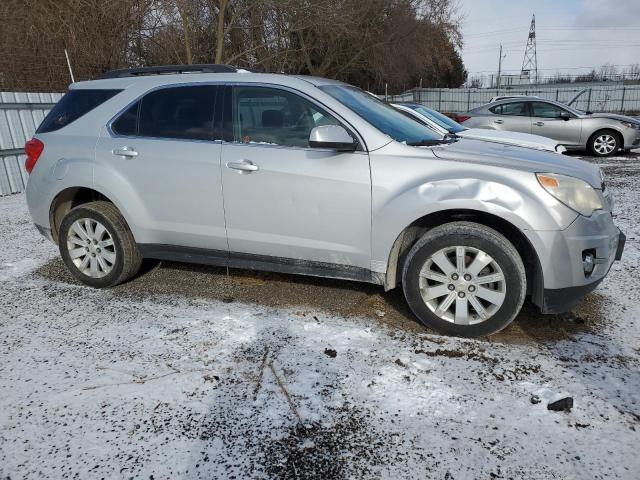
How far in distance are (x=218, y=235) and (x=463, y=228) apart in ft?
6.08

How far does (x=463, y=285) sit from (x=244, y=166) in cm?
176

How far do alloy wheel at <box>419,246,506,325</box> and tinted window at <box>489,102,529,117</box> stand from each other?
398 inches

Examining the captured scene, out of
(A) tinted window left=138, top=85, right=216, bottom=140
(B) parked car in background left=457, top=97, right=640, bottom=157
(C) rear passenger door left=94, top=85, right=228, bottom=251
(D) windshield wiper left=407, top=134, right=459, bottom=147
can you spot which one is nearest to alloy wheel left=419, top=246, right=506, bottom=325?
(D) windshield wiper left=407, top=134, right=459, bottom=147

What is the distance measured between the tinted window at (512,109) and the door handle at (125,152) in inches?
414

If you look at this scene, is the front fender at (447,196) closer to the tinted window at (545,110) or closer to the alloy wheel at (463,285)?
the alloy wheel at (463,285)

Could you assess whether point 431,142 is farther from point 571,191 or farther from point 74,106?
point 74,106

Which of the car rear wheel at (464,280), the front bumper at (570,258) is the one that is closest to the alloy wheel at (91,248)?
the car rear wheel at (464,280)

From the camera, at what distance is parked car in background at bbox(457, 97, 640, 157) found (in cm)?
1117

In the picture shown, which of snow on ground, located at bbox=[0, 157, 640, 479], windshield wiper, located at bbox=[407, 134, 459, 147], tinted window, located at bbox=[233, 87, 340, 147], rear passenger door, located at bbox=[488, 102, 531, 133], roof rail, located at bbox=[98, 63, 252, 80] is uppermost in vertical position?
roof rail, located at bbox=[98, 63, 252, 80]

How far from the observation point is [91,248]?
13.1 ft

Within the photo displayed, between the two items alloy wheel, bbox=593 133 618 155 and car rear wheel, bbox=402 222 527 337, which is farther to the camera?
alloy wheel, bbox=593 133 618 155

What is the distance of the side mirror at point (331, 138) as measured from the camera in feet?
9.89

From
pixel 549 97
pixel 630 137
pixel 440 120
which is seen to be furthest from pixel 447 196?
pixel 549 97

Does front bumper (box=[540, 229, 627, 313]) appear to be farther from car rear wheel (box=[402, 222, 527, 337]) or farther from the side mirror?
the side mirror
